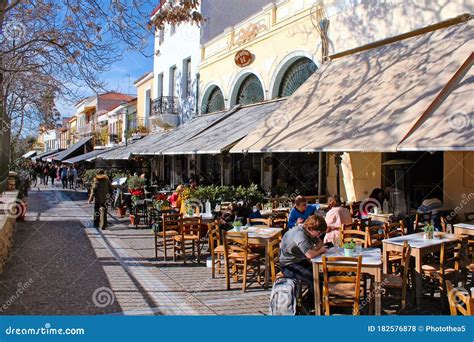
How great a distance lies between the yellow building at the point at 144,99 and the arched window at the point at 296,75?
1450 cm

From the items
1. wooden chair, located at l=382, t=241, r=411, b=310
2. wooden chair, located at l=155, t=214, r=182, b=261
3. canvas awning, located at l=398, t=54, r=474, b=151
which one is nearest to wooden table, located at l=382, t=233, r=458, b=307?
wooden chair, located at l=382, t=241, r=411, b=310

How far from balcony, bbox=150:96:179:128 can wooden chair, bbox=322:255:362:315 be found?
18023 millimetres

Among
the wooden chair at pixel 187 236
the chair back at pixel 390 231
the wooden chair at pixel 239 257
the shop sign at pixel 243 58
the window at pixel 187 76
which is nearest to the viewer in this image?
the wooden chair at pixel 239 257

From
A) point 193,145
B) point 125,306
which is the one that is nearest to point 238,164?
point 193,145

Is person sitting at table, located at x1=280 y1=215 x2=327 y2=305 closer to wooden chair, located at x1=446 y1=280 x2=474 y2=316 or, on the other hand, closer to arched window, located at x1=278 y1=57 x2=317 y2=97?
wooden chair, located at x1=446 y1=280 x2=474 y2=316

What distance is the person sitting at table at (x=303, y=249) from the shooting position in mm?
Answer: 5570

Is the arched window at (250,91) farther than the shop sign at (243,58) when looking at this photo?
Yes

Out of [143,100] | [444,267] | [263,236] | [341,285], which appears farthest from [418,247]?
[143,100]

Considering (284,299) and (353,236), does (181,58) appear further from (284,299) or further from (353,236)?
(284,299)

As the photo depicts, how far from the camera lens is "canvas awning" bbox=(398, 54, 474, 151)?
596 centimetres

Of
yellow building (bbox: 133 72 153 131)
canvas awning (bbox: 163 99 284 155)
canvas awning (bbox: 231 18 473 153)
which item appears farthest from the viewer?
yellow building (bbox: 133 72 153 131)

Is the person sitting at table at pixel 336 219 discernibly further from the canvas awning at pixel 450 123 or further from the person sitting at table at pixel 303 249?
the person sitting at table at pixel 303 249

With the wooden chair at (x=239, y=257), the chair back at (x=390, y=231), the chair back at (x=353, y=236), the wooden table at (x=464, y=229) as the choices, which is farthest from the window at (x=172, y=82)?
the wooden table at (x=464, y=229)
